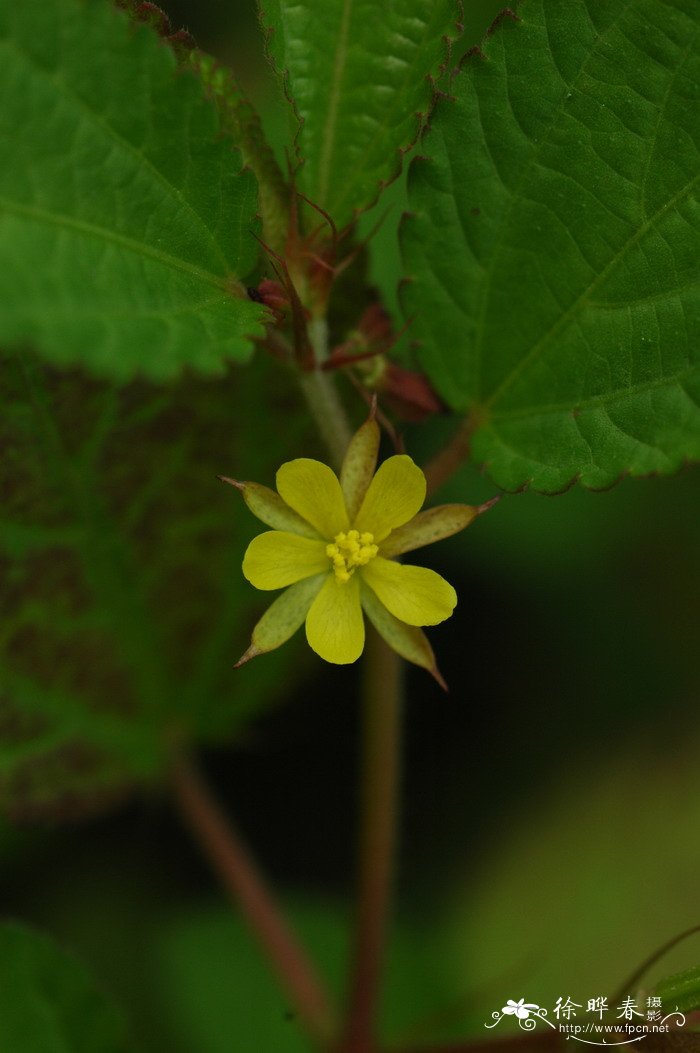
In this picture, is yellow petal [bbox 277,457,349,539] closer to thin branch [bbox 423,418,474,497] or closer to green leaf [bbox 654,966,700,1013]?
thin branch [bbox 423,418,474,497]

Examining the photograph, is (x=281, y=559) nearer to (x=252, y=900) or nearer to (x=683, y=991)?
(x=683, y=991)

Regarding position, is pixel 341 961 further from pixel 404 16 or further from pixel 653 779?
pixel 404 16

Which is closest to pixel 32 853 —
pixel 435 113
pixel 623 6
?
pixel 435 113

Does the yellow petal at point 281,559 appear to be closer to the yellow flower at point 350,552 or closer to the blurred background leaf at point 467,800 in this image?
the yellow flower at point 350,552

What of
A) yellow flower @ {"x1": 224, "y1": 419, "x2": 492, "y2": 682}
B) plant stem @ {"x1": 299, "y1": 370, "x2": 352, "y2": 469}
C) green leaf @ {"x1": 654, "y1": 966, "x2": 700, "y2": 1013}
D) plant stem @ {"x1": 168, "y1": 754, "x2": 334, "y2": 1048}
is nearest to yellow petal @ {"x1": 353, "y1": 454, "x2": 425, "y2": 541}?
yellow flower @ {"x1": 224, "y1": 419, "x2": 492, "y2": 682}

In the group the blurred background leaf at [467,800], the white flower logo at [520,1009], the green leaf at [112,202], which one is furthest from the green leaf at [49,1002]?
the green leaf at [112,202]

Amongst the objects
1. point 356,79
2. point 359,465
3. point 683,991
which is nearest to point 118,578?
point 359,465
